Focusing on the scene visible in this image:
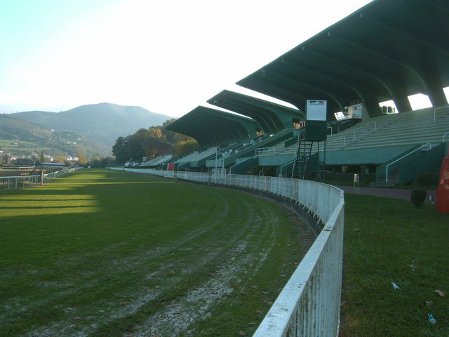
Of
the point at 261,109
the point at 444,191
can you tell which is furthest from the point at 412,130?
the point at 261,109

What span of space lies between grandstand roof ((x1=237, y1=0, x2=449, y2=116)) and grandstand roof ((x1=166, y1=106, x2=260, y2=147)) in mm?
27270

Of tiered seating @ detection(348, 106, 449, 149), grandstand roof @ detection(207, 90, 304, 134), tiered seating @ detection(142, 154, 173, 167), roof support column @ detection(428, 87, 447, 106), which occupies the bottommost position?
tiered seating @ detection(142, 154, 173, 167)

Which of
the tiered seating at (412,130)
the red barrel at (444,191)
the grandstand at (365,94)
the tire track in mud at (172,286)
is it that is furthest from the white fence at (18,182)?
the red barrel at (444,191)

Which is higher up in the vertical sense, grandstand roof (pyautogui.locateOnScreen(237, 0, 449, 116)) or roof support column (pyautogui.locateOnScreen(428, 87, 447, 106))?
grandstand roof (pyautogui.locateOnScreen(237, 0, 449, 116))

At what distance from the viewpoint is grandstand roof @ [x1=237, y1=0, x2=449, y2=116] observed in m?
31.8

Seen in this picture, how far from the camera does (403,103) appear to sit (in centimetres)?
4531

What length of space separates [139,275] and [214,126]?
88588mm

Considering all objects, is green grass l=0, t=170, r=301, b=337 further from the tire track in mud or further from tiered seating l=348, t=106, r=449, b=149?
tiered seating l=348, t=106, r=449, b=149

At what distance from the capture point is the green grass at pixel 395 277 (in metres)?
5.61

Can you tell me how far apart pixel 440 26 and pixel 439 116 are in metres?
6.51

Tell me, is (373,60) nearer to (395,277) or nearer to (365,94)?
(365,94)

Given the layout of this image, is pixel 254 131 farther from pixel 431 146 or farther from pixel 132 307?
pixel 132 307

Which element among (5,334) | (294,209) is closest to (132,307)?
(5,334)

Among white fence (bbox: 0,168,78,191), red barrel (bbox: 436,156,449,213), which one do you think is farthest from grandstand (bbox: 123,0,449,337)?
white fence (bbox: 0,168,78,191)
